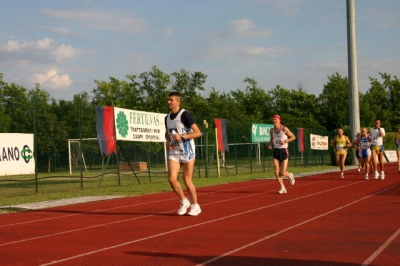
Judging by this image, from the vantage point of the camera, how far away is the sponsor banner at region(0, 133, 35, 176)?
92.1ft

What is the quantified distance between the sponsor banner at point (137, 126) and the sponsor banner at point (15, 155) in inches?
247

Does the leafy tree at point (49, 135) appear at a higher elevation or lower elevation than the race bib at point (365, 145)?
higher

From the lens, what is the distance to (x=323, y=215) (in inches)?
433

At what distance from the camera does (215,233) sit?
354 inches

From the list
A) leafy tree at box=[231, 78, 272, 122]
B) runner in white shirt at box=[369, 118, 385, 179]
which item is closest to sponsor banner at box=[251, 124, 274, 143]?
runner in white shirt at box=[369, 118, 385, 179]

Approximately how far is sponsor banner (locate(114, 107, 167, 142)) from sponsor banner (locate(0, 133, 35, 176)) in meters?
6.28

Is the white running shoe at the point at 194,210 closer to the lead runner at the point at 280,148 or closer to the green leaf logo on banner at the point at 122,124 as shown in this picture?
the lead runner at the point at 280,148

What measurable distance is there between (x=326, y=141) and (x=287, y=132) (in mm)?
30175

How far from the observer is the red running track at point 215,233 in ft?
23.1

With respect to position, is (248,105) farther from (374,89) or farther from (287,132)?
(287,132)

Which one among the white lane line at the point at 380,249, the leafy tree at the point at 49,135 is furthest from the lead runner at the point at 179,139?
the leafy tree at the point at 49,135

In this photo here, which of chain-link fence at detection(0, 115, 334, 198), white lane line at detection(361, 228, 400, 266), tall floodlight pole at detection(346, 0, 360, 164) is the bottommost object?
white lane line at detection(361, 228, 400, 266)

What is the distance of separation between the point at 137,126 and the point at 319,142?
22.9 m

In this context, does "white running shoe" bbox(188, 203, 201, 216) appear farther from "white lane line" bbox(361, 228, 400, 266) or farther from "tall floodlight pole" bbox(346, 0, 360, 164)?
"tall floodlight pole" bbox(346, 0, 360, 164)
